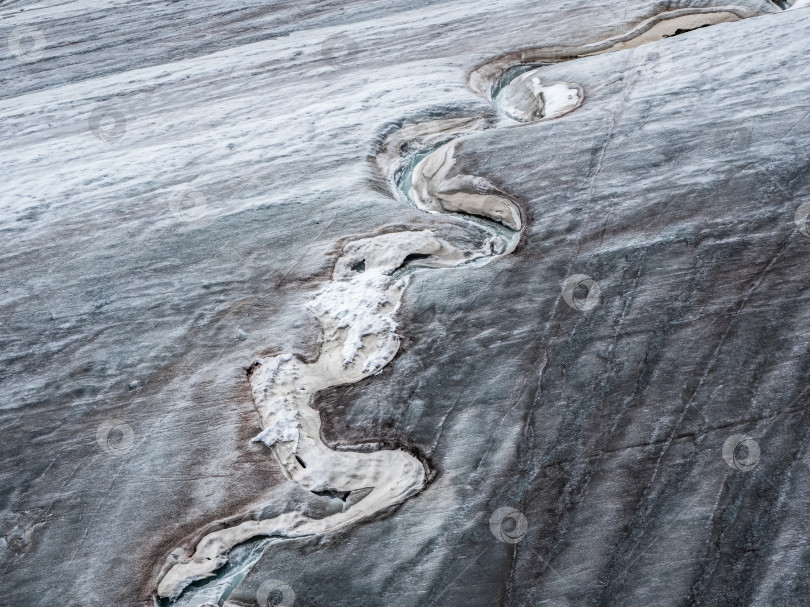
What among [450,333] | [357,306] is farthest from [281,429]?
[450,333]

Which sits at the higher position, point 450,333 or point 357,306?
point 357,306

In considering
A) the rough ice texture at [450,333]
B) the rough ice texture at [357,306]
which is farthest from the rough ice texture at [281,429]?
the rough ice texture at [357,306]

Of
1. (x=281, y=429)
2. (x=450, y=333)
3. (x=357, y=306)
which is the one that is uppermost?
(x=357, y=306)

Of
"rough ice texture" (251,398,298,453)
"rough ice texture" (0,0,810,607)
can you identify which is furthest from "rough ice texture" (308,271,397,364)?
"rough ice texture" (251,398,298,453)

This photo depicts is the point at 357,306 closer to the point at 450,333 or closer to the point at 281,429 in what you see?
the point at 450,333

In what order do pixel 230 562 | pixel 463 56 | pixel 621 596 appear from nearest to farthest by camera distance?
1. pixel 621 596
2. pixel 230 562
3. pixel 463 56

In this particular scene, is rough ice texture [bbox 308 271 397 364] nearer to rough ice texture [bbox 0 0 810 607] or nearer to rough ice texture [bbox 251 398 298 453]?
rough ice texture [bbox 0 0 810 607]

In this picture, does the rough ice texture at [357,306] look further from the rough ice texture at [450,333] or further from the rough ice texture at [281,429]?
the rough ice texture at [281,429]

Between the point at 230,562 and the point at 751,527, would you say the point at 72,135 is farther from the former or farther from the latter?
the point at 751,527

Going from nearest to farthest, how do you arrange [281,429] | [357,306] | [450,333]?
[281,429], [450,333], [357,306]

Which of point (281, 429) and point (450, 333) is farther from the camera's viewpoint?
point (450, 333)

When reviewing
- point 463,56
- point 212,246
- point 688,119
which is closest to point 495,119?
point 463,56
